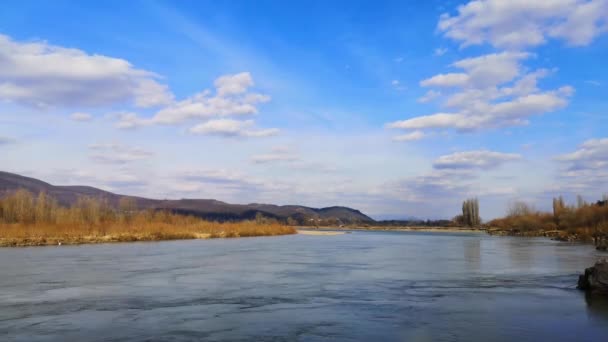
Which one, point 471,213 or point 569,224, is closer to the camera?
point 569,224

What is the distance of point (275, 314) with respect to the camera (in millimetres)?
11758

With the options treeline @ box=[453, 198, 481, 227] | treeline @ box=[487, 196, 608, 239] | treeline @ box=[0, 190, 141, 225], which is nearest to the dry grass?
treeline @ box=[487, 196, 608, 239]

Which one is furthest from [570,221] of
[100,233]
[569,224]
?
[100,233]

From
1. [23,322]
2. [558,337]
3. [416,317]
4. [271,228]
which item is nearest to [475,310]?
[416,317]

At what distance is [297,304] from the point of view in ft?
43.1

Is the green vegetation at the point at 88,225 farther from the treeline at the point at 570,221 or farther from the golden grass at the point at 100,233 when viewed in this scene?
the treeline at the point at 570,221

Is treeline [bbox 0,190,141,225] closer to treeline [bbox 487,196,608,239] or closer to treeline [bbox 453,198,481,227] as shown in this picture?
treeline [bbox 487,196,608,239]

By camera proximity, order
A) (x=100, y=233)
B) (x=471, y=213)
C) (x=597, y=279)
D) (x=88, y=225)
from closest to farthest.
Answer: (x=597, y=279) → (x=100, y=233) → (x=88, y=225) → (x=471, y=213)

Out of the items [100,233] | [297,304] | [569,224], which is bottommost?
[297,304]

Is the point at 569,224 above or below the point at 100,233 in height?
above

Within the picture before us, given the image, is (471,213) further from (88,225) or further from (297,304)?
(297,304)

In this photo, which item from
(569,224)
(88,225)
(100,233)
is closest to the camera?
(100,233)

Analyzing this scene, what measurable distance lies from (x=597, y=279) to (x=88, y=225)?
1961 inches

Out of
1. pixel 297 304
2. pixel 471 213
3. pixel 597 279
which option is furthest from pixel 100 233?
pixel 471 213
